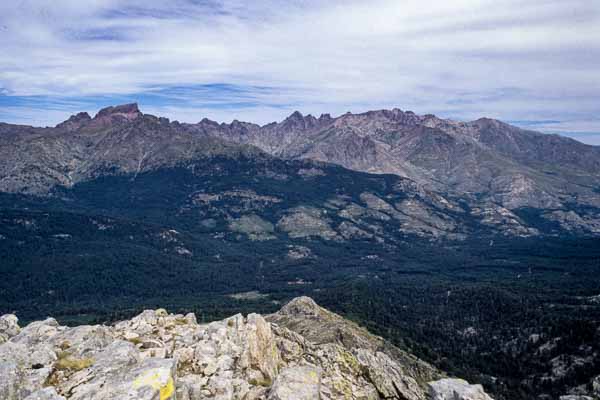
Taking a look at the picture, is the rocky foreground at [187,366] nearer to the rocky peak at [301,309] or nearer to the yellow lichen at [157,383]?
the yellow lichen at [157,383]

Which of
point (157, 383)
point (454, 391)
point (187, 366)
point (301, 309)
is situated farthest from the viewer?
point (301, 309)

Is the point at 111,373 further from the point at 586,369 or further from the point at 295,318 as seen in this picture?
the point at 586,369

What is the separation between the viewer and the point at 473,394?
47.3 m

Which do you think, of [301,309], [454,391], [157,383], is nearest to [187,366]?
[157,383]

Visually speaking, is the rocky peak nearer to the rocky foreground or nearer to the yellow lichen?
the rocky foreground

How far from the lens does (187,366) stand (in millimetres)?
46844

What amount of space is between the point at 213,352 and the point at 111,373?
14.6 metres

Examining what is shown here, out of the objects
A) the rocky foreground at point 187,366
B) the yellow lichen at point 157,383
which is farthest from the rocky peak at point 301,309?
the yellow lichen at point 157,383

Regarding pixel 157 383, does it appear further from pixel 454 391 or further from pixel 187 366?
pixel 454 391

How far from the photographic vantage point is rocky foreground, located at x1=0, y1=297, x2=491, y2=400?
114 feet

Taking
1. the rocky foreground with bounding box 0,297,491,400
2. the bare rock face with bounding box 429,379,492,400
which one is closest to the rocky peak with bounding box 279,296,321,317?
the rocky foreground with bounding box 0,297,491,400

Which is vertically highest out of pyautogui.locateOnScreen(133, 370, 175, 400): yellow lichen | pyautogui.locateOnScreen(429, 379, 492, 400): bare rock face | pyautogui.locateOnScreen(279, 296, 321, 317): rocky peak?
pyautogui.locateOnScreen(133, 370, 175, 400): yellow lichen

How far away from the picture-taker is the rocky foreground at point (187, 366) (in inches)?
1372

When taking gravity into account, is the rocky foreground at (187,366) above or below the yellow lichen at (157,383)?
below
